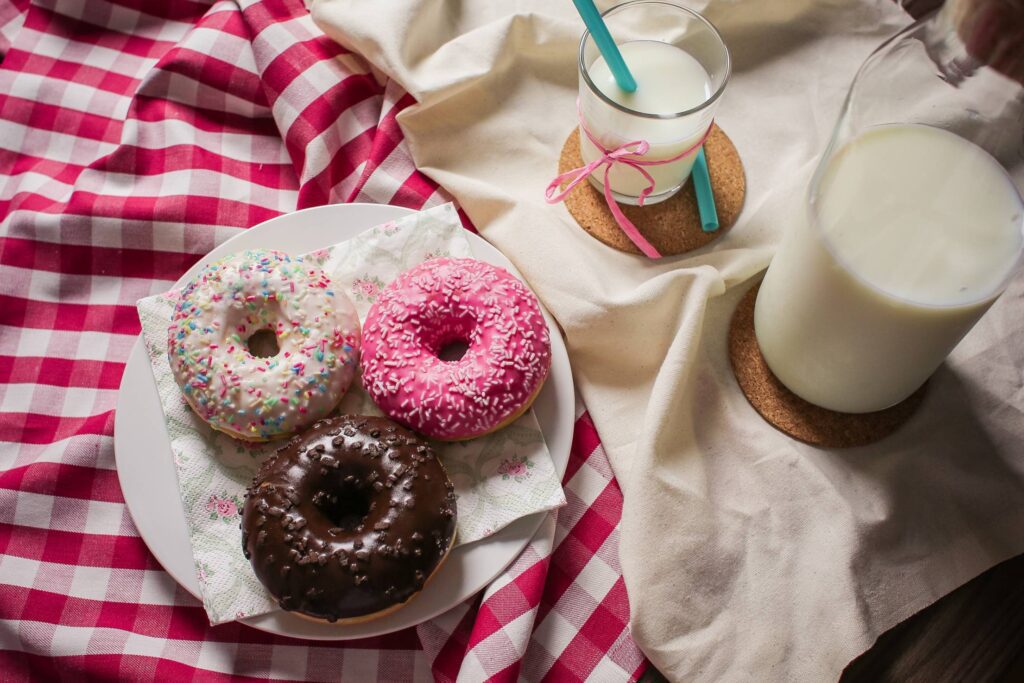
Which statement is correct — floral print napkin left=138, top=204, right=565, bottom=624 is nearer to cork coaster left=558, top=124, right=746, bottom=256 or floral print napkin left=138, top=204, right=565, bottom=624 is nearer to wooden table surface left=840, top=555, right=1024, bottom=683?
cork coaster left=558, top=124, right=746, bottom=256

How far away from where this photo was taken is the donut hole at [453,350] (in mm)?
1325

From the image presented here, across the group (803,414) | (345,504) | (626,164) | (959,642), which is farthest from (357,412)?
(959,642)

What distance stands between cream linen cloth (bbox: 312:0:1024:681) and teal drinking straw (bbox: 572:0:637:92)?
0.74 feet

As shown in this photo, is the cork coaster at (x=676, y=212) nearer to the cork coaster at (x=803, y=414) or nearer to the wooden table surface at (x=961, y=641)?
the cork coaster at (x=803, y=414)

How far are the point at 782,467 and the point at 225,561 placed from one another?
0.81 m

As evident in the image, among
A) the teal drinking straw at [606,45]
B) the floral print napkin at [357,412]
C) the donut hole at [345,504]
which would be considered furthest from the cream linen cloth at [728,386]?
the donut hole at [345,504]

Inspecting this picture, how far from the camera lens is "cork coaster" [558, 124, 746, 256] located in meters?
1.37

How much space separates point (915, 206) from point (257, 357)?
93cm

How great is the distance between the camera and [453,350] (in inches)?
52.5

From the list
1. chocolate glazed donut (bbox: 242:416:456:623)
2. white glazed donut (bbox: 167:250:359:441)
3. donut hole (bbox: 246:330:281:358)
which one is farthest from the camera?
donut hole (bbox: 246:330:281:358)

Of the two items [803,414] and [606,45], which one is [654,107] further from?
[803,414]

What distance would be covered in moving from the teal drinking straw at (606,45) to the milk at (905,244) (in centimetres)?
37

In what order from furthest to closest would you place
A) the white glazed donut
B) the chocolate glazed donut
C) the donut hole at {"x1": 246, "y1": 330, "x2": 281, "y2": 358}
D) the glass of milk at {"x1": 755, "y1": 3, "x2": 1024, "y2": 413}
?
the donut hole at {"x1": 246, "y1": 330, "x2": 281, "y2": 358}, the white glazed donut, the chocolate glazed donut, the glass of milk at {"x1": 755, "y1": 3, "x2": 1024, "y2": 413}

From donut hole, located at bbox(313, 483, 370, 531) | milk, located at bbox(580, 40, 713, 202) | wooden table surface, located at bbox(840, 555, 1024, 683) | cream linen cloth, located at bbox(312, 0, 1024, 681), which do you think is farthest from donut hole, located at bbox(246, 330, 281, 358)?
wooden table surface, located at bbox(840, 555, 1024, 683)
